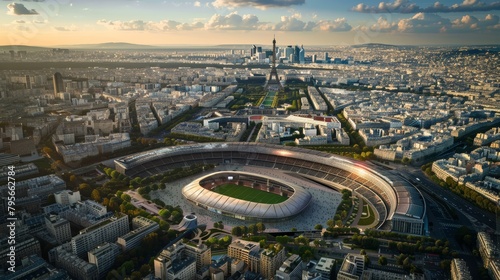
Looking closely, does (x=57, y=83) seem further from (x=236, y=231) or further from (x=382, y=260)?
(x=382, y=260)

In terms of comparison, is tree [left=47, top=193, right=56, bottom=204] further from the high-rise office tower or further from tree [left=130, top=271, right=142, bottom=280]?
the high-rise office tower

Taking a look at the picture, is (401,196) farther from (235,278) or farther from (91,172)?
(91,172)

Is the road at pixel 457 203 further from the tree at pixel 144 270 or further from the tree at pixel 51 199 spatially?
the tree at pixel 51 199

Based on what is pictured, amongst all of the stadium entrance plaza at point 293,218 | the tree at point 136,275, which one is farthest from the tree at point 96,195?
the tree at point 136,275

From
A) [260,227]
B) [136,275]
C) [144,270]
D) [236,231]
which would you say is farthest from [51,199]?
[260,227]

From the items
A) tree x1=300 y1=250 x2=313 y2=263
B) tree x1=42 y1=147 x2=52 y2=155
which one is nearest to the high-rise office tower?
tree x1=42 y1=147 x2=52 y2=155
